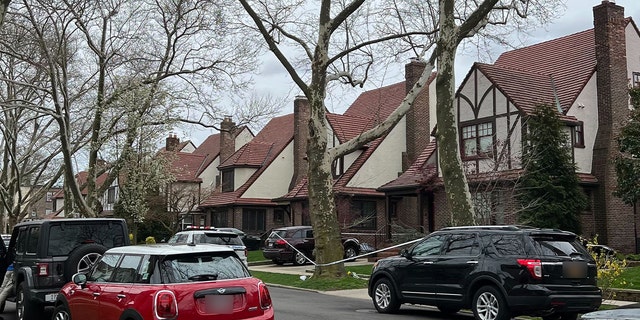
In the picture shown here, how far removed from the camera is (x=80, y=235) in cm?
1284

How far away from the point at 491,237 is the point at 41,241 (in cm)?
782

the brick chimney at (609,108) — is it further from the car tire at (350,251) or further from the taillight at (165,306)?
the taillight at (165,306)

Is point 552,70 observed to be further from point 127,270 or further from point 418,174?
point 127,270

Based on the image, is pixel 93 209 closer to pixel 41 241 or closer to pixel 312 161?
pixel 312 161

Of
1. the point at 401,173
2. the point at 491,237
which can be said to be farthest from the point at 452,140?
the point at 401,173

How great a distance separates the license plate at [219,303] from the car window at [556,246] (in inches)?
234

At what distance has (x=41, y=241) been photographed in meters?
12.4

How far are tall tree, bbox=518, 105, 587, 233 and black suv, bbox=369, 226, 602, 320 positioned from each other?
1214 centimetres

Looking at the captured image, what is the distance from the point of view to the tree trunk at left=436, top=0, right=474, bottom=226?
658 inches

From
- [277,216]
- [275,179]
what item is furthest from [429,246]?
[277,216]

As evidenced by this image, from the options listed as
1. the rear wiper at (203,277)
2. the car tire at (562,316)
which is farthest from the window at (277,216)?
the rear wiper at (203,277)

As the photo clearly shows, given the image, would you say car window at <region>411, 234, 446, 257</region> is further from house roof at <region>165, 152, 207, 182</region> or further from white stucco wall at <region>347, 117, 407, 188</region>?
house roof at <region>165, 152, 207, 182</region>

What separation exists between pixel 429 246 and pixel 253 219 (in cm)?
3274

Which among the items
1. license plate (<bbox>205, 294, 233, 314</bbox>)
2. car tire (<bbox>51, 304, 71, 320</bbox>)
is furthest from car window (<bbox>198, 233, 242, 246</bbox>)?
license plate (<bbox>205, 294, 233, 314</bbox>)
